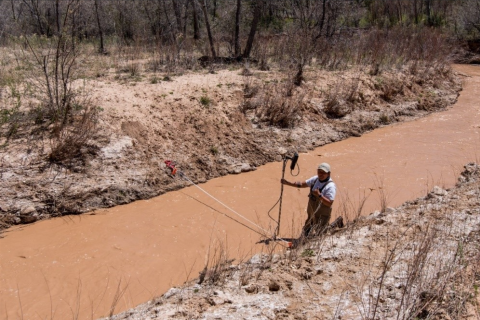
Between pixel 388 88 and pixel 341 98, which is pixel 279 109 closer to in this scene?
pixel 341 98

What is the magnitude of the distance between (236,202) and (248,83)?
3.80 m

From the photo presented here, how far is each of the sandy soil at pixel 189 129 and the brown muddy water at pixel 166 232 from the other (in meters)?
0.32

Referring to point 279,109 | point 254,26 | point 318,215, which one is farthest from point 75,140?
point 254,26

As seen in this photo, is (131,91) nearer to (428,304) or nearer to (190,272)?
(190,272)

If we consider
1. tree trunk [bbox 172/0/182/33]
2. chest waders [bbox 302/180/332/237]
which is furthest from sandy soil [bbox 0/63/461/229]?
tree trunk [bbox 172/0/182/33]

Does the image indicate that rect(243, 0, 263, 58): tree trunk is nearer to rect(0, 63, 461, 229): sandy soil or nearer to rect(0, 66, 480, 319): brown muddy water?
rect(0, 63, 461, 229): sandy soil

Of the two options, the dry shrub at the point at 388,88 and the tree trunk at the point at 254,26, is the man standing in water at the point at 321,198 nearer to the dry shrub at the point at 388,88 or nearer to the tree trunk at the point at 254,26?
the dry shrub at the point at 388,88

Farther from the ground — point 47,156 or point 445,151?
point 47,156

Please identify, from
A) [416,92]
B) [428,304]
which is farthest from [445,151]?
[428,304]

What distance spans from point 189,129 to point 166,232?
2824mm

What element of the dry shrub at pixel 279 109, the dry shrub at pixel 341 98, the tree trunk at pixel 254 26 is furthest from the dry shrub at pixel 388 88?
the tree trunk at pixel 254 26

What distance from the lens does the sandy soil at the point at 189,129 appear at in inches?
242

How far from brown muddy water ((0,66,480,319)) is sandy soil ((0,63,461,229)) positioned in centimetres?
32

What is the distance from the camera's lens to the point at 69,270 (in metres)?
4.86
